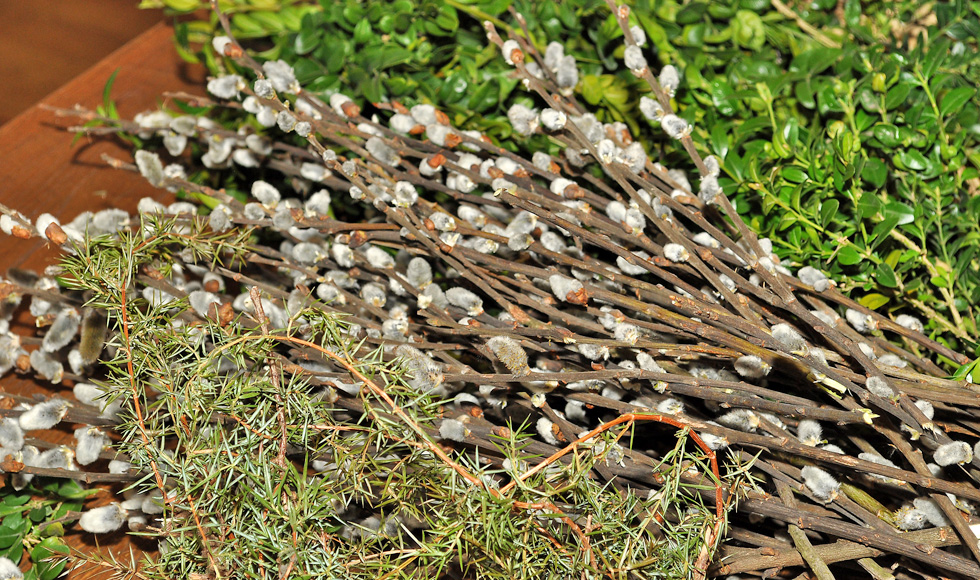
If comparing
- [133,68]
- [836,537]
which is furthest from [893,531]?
[133,68]

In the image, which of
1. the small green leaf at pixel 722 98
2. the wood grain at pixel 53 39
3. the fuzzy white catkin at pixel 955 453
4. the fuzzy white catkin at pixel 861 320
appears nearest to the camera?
the fuzzy white catkin at pixel 955 453

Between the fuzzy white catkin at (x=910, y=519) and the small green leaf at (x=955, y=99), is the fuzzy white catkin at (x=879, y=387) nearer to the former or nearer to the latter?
the fuzzy white catkin at (x=910, y=519)

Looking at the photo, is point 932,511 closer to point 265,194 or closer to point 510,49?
point 510,49

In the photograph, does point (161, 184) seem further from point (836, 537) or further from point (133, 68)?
point (836, 537)

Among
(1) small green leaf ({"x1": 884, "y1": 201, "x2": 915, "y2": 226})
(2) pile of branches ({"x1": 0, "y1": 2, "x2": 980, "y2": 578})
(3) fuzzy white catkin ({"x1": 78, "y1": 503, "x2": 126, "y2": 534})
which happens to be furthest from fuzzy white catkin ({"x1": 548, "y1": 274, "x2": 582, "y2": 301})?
(3) fuzzy white catkin ({"x1": 78, "y1": 503, "x2": 126, "y2": 534})

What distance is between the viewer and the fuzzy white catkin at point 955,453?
0.46m

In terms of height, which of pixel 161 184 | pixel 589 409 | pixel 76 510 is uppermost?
pixel 161 184

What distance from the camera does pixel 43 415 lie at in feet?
1.89

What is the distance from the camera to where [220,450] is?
451mm

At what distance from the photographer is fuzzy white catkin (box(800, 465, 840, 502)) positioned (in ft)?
1.58

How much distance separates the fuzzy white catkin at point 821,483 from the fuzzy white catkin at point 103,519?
55cm

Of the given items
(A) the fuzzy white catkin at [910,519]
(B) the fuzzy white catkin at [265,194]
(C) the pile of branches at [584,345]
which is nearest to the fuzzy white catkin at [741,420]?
(C) the pile of branches at [584,345]

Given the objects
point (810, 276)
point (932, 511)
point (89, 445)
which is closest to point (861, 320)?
point (810, 276)

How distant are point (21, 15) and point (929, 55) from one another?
3.73 ft
